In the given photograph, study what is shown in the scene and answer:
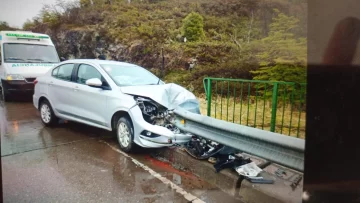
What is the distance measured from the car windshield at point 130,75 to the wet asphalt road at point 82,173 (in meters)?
0.99

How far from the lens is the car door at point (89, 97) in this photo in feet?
11.8

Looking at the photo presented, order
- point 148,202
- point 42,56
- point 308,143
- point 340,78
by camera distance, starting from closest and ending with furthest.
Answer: point 340,78 < point 308,143 < point 148,202 < point 42,56

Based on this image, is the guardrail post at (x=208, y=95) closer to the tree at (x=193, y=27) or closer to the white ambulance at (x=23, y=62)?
the tree at (x=193, y=27)

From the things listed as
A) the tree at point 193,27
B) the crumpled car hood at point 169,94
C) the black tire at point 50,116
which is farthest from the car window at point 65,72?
the tree at point 193,27

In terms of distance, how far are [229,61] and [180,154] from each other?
52.0 inches

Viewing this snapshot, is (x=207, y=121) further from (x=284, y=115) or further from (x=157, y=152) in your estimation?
(x=157, y=152)

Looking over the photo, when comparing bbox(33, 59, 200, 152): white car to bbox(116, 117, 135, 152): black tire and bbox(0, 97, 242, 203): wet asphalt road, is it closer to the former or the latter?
bbox(116, 117, 135, 152): black tire

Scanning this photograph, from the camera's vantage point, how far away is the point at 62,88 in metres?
4.18

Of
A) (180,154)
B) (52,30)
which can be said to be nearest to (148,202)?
(180,154)

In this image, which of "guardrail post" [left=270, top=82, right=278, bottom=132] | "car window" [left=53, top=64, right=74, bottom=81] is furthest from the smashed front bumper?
"car window" [left=53, top=64, right=74, bottom=81]

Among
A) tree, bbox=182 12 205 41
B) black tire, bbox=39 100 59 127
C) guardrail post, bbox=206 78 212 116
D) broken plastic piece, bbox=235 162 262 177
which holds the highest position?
tree, bbox=182 12 205 41

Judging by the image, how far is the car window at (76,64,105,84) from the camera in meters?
3.75

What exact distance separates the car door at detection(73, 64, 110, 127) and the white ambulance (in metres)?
0.51

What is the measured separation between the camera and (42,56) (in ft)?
12.5
